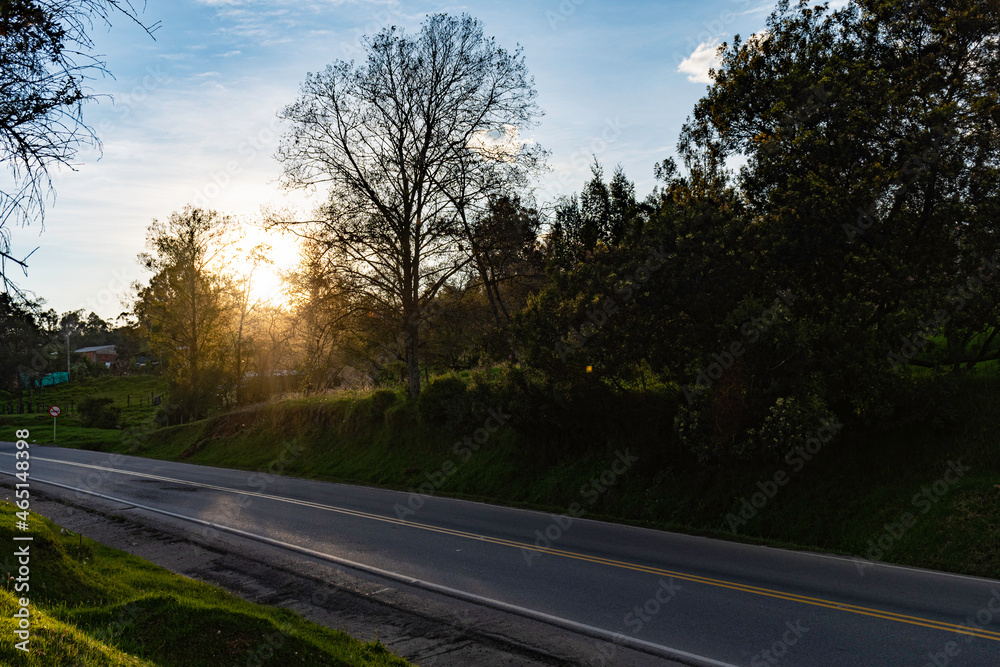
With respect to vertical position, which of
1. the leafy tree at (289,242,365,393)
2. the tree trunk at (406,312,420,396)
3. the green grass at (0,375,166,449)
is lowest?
the green grass at (0,375,166,449)

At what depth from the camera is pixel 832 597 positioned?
363 inches

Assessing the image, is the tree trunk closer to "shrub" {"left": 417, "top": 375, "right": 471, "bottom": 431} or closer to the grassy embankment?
the grassy embankment

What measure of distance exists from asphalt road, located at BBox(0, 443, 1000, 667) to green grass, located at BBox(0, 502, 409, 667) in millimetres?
2686

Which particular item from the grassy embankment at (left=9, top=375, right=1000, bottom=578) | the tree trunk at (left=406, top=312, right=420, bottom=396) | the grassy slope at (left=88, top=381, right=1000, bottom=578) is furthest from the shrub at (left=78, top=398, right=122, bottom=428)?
the grassy slope at (left=88, top=381, right=1000, bottom=578)

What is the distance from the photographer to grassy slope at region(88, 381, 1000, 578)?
39.1ft

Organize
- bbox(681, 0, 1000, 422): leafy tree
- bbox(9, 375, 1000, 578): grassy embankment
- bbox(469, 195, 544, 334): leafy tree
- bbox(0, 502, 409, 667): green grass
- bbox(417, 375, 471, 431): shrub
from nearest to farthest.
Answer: bbox(0, 502, 409, 667): green grass
bbox(9, 375, 1000, 578): grassy embankment
bbox(681, 0, 1000, 422): leafy tree
bbox(417, 375, 471, 431): shrub
bbox(469, 195, 544, 334): leafy tree

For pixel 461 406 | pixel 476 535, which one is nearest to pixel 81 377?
pixel 461 406

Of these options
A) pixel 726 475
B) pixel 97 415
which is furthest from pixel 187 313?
pixel 726 475

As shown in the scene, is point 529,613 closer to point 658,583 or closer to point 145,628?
point 658,583

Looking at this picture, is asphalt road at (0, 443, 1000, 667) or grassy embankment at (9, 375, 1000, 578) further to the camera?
grassy embankment at (9, 375, 1000, 578)

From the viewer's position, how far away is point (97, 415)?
182 feet

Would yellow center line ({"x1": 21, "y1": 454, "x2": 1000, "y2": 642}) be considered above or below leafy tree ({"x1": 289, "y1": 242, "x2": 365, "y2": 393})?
below

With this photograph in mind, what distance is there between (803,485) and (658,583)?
6.13 meters

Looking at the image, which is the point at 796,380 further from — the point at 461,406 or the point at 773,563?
the point at 461,406
